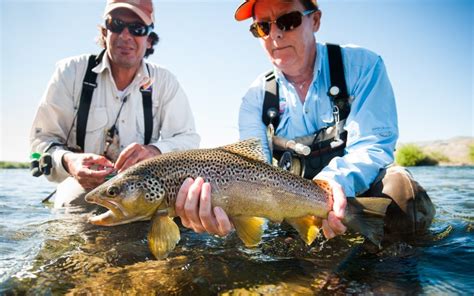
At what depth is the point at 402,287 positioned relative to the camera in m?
2.55

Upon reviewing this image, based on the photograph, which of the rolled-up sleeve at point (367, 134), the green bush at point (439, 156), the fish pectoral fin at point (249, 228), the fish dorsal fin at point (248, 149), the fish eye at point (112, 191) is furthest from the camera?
the green bush at point (439, 156)

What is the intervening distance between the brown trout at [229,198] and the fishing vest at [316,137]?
1.08 m

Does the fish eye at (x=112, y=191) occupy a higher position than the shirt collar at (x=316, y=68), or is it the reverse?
the shirt collar at (x=316, y=68)

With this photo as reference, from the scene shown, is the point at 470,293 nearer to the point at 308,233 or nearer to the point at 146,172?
the point at 308,233

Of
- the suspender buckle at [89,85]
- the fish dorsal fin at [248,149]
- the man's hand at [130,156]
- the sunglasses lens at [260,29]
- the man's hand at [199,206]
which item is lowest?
the man's hand at [199,206]

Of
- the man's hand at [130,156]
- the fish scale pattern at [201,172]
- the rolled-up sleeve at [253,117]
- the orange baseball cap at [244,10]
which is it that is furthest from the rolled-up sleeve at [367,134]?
the man's hand at [130,156]

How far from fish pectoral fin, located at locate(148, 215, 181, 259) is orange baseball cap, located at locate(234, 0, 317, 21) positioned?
2.61 m

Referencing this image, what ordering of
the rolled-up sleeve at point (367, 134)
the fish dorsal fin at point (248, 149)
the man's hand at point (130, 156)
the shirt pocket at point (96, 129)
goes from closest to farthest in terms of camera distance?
1. the fish dorsal fin at point (248, 149)
2. the rolled-up sleeve at point (367, 134)
3. the man's hand at point (130, 156)
4. the shirt pocket at point (96, 129)

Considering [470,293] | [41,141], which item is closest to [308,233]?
[470,293]

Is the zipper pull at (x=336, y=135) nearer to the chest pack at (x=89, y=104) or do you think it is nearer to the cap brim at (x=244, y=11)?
the cap brim at (x=244, y=11)

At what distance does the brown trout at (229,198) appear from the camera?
9.32 feet

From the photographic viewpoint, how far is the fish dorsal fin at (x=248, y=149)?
3.23 m

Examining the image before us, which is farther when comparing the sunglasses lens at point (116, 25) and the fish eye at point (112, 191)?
the sunglasses lens at point (116, 25)

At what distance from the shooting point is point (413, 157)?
24203 mm
